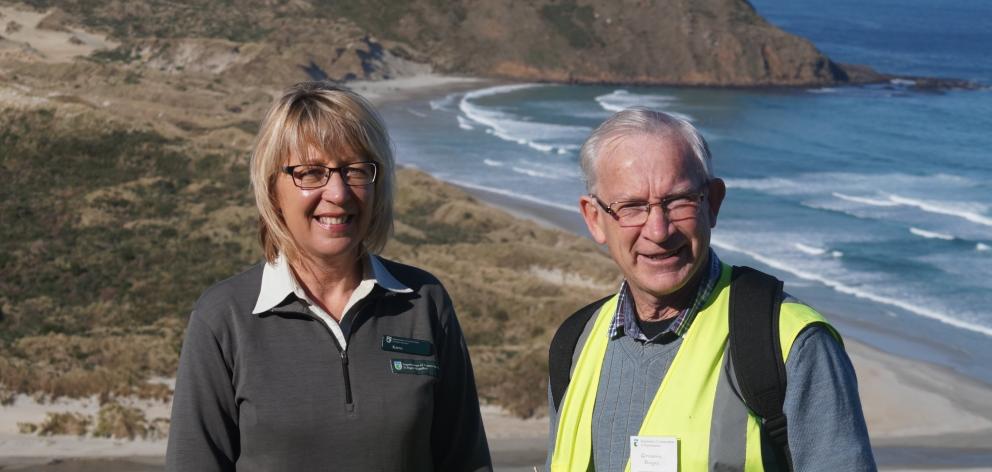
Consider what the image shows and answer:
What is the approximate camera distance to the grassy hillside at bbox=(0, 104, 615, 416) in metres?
17.2

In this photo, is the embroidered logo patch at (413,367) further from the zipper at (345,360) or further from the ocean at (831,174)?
the ocean at (831,174)

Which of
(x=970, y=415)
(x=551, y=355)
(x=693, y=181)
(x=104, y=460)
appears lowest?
(x=970, y=415)

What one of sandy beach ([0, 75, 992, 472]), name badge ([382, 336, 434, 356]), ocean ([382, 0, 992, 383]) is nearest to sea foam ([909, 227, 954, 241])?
ocean ([382, 0, 992, 383])

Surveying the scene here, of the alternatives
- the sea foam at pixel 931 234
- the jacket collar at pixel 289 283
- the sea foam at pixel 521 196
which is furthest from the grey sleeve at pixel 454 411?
the sea foam at pixel 931 234

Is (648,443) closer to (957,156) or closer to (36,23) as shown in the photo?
(957,156)

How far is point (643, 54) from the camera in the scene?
89875 millimetres

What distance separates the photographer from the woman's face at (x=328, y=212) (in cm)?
341

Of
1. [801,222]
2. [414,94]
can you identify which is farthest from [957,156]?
[414,94]

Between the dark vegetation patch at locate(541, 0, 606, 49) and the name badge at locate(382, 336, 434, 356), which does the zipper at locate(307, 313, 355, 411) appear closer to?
the name badge at locate(382, 336, 434, 356)

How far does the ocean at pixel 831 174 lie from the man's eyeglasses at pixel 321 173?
13760 mm

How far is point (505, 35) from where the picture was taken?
91250 mm

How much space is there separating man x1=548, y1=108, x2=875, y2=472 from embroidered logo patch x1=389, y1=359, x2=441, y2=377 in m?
0.36

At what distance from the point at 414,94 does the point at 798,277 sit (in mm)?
47443

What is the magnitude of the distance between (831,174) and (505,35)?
148ft
